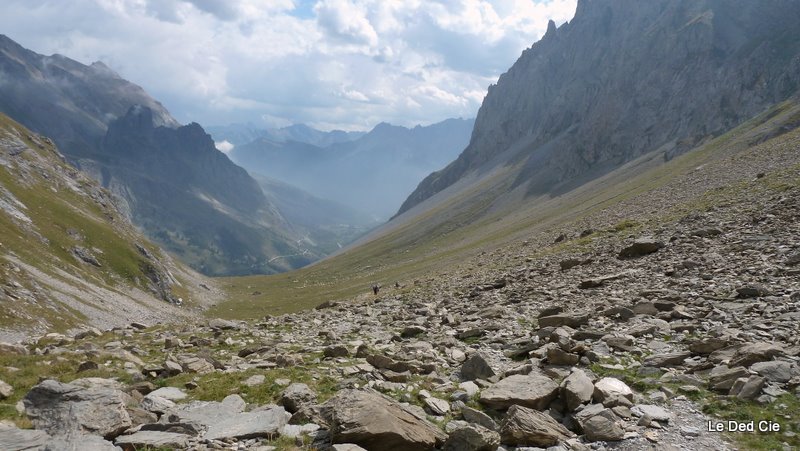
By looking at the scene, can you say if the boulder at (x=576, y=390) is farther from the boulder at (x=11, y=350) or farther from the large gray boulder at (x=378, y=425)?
the boulder at (x=11, y=350)

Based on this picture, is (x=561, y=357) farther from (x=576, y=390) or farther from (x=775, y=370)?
(x=775, y=370)

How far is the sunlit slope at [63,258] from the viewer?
5184 centimetres

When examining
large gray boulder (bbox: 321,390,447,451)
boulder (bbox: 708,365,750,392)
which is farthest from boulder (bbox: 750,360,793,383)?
large gray boulder (bbox: 321,390,447,451)

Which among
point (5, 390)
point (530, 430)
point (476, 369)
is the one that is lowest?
point (530, 430)

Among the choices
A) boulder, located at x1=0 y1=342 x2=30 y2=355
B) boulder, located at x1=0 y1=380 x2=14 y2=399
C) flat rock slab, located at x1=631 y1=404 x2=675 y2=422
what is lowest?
flat rock slab, located at x1=631 y1=404 x2=675 y2=422

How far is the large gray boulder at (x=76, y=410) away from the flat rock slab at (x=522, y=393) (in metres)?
9.07


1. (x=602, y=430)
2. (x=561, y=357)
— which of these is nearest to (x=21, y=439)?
(x=602, y=430)

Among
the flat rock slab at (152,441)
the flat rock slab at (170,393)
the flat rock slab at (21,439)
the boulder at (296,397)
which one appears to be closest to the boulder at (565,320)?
the boulder at (296,397)

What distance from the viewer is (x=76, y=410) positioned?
11836 millimetres

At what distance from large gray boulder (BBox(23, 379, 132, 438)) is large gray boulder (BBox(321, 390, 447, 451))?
5.00 meters

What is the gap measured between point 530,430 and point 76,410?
1071 centimetres

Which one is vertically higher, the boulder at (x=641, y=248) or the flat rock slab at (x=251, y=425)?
the flat rock slab at (x=251, y=425)

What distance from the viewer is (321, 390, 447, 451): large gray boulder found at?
10.8 metres

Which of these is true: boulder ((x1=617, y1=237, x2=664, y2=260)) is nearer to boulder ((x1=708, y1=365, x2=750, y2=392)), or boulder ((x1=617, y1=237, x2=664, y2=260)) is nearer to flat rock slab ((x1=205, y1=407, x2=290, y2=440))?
boulder ((x1=708, y1=365, x2=750, y2=392))
